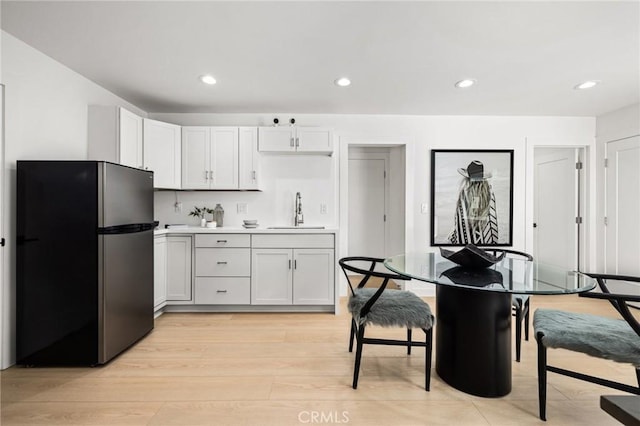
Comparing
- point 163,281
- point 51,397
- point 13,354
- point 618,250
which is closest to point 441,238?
point 618,250

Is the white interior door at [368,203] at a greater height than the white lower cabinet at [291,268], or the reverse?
the white interior door at [368,203]

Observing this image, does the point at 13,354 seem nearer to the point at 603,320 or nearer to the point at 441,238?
the point at 603,320

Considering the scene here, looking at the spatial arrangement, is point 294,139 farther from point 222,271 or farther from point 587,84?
point 587,84

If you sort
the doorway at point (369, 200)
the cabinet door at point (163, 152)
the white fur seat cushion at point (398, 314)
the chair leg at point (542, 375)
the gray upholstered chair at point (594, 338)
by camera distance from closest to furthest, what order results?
the gray upholstered chair at point (594, 338), the chair leg at point (542, 375), the white fur seat cushion at point (398, 314), the cabinet door at point (163, 152), the doorway at point (369, 200)

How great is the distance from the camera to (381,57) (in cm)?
232

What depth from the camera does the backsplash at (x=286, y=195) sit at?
3.78 m

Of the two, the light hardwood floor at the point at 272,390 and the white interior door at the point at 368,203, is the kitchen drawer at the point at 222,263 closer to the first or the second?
the light hardwood floor at the point at 272,390

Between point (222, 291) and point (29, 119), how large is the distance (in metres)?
2.15

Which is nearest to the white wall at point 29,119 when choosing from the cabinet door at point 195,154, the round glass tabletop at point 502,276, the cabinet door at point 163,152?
the cabinet door at point 163,152

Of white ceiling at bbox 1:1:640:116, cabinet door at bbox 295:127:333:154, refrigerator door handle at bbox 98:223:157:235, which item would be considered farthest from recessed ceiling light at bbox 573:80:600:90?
refrigerator door handle at bbox 98:223:157:235

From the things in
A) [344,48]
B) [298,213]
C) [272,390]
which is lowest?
[272,390]

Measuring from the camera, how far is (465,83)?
281cm

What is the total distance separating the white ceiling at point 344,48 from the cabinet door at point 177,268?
1.63 meters

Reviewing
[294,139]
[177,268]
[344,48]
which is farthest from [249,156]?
[344,48]
